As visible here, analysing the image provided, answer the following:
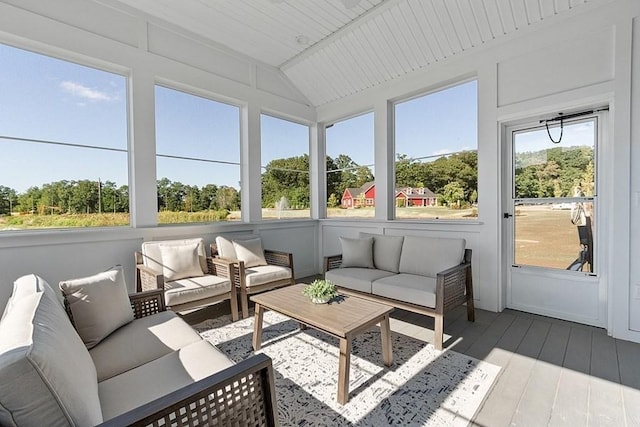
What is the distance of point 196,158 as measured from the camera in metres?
4.17

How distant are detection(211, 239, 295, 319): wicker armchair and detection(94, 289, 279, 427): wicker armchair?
214 centimetres

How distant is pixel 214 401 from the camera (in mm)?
1165

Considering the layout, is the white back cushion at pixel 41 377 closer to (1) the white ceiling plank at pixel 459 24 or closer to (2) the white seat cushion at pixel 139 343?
(2) the white seat cushion at pixel 139 343

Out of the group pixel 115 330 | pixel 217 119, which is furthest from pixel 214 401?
pixel 217 119

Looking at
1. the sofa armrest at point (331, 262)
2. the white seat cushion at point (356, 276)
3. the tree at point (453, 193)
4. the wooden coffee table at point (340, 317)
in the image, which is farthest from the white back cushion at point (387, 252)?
the wooden coffee table at point (340, 317)

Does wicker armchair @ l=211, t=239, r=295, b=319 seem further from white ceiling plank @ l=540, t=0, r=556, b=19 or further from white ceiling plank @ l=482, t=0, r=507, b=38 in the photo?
white ceiling plank @ l=540, t=0, r=556, b=19

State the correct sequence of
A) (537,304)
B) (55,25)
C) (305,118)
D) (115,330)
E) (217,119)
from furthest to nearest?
(305,118) < (217,119) < (537,304) < (55,25) < (115,330)

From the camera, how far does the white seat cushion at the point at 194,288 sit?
2.87m

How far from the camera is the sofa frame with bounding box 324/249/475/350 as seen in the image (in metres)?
2.66

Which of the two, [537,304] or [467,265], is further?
[537,304]

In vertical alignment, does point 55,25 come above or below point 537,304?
above

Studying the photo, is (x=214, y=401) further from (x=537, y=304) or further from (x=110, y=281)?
(x=537, y=304)

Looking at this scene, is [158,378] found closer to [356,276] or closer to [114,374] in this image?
[114,374]

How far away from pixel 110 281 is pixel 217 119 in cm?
299
